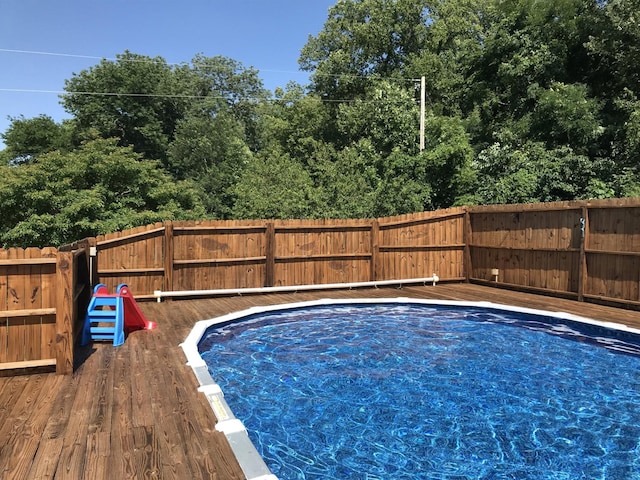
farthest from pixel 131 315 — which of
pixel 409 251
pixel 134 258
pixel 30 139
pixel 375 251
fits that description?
pixel 30 139

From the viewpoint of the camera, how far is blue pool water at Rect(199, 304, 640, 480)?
11.8 feet

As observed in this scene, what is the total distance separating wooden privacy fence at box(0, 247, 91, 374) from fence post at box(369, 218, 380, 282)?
6.96 meters

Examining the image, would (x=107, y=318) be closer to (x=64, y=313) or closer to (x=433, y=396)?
(x=64, y=313)

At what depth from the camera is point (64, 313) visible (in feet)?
15.2

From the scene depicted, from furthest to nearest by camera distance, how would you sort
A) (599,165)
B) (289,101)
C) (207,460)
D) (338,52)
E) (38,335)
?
(289,101) < (338,52) < (599,165) < (38,335) < (207,460)

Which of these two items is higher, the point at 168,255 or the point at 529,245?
the point at 529,245

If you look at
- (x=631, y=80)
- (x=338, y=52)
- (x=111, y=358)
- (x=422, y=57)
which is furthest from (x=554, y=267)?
(x=338, y=52)

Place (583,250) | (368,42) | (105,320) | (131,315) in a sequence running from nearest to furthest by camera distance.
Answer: (105,320), (131,315), (583,250), (368,42)

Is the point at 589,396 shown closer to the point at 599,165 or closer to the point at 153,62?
the point at 599,165

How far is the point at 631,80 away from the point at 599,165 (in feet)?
17.6

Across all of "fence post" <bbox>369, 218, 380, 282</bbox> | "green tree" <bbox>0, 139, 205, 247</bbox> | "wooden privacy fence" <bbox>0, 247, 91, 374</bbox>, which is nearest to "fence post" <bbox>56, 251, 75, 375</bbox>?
"wooden privacy fence" <bbox>0, 247, 91, 374</bbox>

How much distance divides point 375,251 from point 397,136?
864 centimetres

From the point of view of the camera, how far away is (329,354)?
6273 millimetres

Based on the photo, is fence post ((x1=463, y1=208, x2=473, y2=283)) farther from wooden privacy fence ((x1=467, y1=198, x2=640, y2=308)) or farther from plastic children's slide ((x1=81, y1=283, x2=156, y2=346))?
plastic children's slide ((x1=81, y1=283, x2=156, y2=346))
